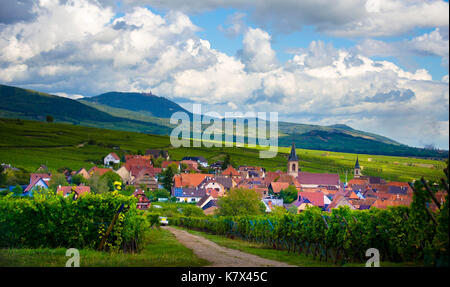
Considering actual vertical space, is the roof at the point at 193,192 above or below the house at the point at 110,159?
below

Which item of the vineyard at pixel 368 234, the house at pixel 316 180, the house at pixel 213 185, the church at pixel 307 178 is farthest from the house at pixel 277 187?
the vineyard at pixel 368 234

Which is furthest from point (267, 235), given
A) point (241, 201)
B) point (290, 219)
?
point (241, 201)

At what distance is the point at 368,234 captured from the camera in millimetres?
21359

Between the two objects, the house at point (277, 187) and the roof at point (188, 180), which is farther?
the house at point (277, 187)

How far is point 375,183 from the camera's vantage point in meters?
148

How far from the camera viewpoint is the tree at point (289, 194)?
378 ft

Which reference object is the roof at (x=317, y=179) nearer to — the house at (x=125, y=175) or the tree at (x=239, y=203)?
the house at (x=125, y=175)

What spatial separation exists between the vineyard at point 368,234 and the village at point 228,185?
54.0m

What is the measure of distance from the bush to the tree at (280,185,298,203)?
95.0 metres

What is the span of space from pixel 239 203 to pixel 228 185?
54.0 metres

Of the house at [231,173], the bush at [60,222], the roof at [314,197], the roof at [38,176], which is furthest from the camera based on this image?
the house at [231,173]
